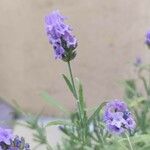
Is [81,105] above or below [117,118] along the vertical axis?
above

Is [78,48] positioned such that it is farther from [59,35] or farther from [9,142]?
[9,142]

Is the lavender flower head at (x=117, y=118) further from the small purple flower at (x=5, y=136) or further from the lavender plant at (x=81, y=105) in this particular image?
the small purple flower at (x=5, y=136)

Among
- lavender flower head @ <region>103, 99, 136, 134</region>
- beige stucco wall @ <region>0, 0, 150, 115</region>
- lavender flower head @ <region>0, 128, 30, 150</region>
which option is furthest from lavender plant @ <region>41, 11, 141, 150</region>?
beige stucco wall @ <region>0, 0, 150, 115</region>

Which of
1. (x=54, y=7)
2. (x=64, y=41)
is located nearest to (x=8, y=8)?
(x=54, y=7)

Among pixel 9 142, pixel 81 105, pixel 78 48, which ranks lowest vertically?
pixel 9 142

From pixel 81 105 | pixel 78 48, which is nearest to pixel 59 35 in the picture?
pixel 81 105

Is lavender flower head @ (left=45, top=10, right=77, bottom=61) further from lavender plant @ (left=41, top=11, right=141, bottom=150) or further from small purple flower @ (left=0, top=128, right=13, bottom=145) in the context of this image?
small purple flower @ (left=0, top=128, right=13, bottom=145)

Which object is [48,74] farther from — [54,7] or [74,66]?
[54,7]
